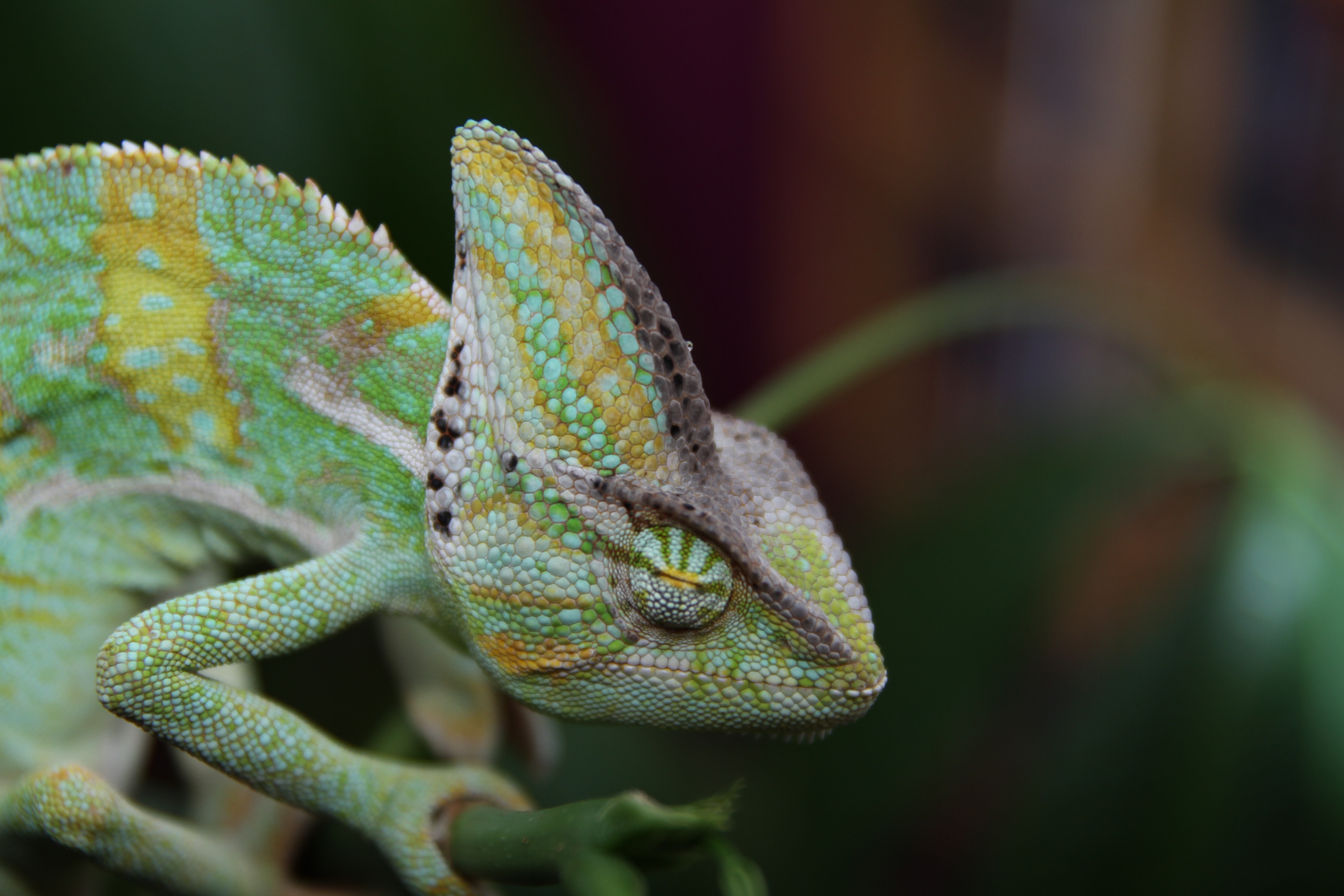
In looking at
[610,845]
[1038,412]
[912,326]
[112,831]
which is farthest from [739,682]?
[1038,412]

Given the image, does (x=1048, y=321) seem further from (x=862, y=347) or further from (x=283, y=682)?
(x=283, y=682)

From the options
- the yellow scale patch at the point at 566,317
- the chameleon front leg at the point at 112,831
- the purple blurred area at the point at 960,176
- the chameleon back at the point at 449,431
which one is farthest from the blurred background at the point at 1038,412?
the yellow scale patch at the point at 566,317

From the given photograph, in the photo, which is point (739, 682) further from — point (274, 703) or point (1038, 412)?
point (1038, 412)

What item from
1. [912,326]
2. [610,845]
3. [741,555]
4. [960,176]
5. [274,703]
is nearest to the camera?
[610,845]

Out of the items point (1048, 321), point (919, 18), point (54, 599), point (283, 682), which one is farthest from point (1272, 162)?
point (54, 599)

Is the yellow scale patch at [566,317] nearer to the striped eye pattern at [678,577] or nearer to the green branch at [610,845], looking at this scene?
the striped eye pattern at [678,577]

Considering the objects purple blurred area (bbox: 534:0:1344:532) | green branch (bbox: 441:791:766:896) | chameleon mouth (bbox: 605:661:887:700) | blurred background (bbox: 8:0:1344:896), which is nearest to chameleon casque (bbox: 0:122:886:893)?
chameleon mouth (bbox: 605:661:887:700)

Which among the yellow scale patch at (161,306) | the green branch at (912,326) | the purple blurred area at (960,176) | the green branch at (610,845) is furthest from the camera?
the purple blurred area at (960,176)
